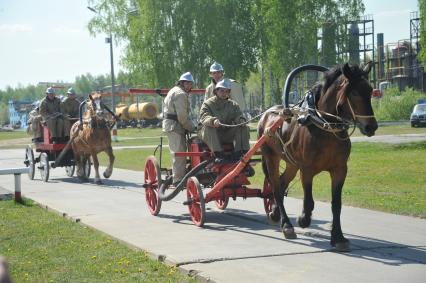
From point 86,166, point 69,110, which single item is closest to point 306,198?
point 86,166

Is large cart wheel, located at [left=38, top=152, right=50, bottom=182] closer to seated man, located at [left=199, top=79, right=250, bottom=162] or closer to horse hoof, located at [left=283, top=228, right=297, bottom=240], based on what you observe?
seated man, located at [left=199, top=79, right=250, bottom=162]

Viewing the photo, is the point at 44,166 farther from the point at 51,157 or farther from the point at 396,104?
the point at 396,104

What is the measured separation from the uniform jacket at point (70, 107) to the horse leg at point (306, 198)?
517 inches

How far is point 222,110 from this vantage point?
11.2 m

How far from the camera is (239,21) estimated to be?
184 feet

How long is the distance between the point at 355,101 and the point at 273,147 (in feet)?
6.48

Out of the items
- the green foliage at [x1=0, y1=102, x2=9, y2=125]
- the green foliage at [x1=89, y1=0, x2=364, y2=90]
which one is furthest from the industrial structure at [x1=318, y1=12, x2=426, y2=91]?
the green foliage at [x1=0, y1=102, x2=9, y2=125]

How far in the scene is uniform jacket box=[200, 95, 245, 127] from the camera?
11094 millimetres

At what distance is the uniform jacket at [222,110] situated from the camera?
11094 millimetres

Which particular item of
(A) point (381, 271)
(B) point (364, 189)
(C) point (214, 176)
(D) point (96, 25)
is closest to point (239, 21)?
(D) point (96, 25)

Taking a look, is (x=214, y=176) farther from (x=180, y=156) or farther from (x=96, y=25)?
(x=96, y=25)

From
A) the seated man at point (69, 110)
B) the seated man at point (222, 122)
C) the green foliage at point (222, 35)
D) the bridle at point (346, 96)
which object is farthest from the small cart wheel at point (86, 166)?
the green foliage at point (222, 35)

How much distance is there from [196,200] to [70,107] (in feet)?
37.9

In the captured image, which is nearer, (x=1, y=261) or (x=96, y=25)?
(x=1, y=261)
